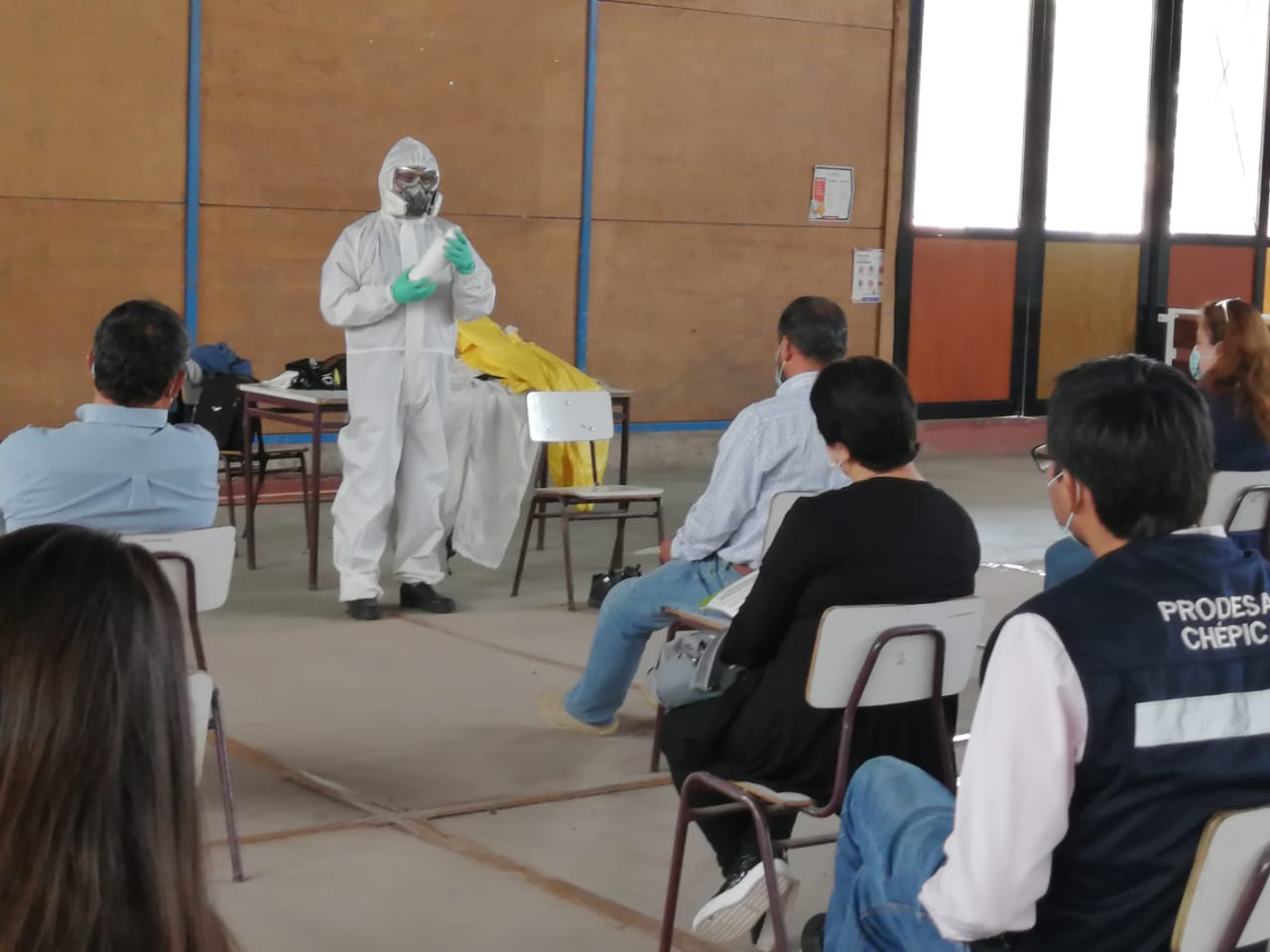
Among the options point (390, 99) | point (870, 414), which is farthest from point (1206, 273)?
point (870, 414)

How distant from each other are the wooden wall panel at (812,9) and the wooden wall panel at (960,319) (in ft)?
4.41

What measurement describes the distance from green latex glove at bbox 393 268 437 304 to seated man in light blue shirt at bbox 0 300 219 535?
2.04 m

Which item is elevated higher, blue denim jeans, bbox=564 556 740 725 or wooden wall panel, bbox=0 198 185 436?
wooden wall panel, bbox=0 198 185 436

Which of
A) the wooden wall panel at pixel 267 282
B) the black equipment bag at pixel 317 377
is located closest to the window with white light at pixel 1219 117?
the wooden wall panel at pixel 267 282

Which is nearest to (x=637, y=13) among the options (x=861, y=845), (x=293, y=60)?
(x=293, y=60)

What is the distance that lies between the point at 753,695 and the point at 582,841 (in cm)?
81

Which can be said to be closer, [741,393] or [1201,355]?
[1201,355]

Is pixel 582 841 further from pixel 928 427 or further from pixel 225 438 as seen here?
pixel 928 427

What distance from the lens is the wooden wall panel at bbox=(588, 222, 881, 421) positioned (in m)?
9.05

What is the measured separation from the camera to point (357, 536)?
18.1 feet

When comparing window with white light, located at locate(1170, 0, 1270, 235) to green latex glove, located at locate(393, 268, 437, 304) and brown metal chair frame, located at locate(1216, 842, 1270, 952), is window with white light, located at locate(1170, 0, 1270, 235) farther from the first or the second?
brown metal chair frame, located at locate(1216, 842, 1270, 952)

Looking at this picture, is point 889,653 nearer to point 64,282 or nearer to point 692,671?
point 692,671

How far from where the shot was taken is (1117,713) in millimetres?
1726

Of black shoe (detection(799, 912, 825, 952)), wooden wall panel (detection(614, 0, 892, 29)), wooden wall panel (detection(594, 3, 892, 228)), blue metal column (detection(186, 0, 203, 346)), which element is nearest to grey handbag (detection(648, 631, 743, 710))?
black shoe (detection(799, 912, 825, 952))
